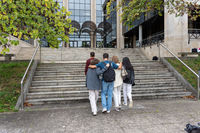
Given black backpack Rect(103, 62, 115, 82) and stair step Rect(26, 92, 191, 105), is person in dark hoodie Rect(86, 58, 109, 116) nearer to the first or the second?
black backpack Rect(103, 62, 115, 82)

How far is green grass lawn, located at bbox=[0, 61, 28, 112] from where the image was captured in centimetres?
552

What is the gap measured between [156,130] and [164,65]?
7026 mm

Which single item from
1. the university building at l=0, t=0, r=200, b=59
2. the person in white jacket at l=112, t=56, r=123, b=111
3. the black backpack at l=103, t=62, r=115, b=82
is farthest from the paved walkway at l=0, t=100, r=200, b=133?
the university building at l=0, t=0, r=200, b=59

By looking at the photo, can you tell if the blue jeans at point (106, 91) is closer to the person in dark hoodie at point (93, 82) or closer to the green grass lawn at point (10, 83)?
the person in dark hoodie at point (93, 82)

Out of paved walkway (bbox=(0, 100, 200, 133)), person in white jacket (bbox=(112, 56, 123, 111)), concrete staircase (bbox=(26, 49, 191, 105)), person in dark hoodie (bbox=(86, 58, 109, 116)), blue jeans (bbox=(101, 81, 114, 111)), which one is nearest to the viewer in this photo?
paved walkway (bbox=(0, 100, 200, 133))

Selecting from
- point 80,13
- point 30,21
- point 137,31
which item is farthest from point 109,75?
point 80,13

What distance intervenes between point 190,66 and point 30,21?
8.80 meters

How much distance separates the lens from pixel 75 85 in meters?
7.09

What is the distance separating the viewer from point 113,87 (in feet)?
15.8

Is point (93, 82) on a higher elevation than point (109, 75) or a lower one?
lower

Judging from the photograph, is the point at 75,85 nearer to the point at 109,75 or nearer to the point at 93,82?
the point at 93,82

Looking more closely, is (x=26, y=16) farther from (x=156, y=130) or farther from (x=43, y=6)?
(x=156, y=130)

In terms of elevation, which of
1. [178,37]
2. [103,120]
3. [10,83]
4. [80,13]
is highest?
[80,13]

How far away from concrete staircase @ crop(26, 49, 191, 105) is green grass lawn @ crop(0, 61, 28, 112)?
0.59 meters
